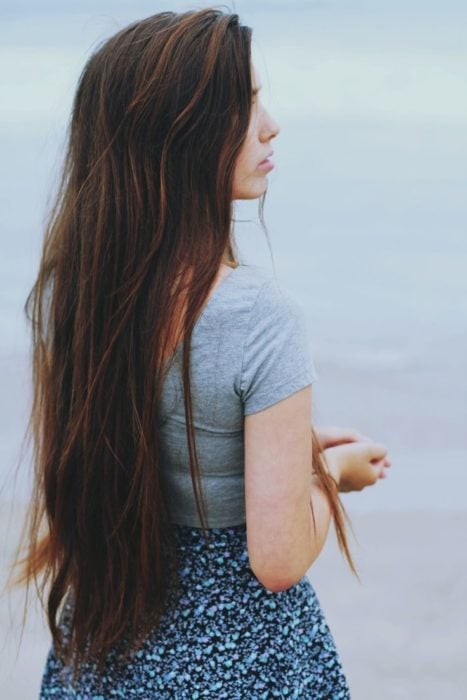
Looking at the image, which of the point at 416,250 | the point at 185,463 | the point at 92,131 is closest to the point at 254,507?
the point at 185,463

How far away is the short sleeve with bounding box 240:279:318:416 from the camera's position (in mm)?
1363

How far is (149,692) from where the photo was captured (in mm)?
1518

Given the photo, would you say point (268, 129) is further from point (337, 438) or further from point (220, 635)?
point (220, 635)

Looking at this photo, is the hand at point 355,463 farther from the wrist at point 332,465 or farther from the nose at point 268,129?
the nose at point 268,129

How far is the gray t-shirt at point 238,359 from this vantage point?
1.37m

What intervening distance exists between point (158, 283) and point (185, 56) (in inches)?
9.4

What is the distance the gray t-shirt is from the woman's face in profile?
95mm

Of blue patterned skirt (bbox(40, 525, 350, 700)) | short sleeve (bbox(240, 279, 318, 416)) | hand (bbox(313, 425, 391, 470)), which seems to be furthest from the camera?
hand (bbox(313, 425, 391, 470))

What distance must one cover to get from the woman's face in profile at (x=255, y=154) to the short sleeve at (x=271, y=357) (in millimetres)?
136

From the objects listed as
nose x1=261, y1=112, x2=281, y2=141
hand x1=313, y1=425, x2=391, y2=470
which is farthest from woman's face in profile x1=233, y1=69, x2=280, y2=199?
hand x1=313, y1=425, x2=391, y2=470

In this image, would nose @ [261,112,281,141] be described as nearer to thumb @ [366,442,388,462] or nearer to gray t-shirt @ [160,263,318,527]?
gray t-shirt @ [160,263,318,527]

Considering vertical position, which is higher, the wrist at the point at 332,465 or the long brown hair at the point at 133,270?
the long brown hair at the point at 133,270

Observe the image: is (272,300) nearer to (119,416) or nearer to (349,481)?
(119,416)

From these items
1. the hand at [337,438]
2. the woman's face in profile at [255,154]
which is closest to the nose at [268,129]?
the woman's face in profile at [255,154]
